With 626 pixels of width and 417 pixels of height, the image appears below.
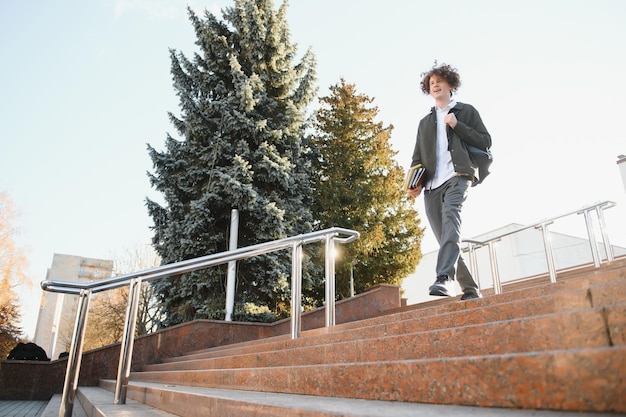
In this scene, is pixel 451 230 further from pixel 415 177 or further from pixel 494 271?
pixel 494 271

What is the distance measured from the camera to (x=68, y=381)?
3.45 meters

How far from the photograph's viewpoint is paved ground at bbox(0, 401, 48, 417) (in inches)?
179

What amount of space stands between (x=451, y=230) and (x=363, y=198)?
366 inches

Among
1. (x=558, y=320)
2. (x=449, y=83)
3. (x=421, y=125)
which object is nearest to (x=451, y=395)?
(x=558, y=320)

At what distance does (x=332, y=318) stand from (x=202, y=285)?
5.86 m

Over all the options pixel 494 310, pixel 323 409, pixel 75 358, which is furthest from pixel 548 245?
pixel 75 358

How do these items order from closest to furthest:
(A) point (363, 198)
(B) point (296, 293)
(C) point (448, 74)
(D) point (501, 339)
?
1. (D) point (501, 339)
2. (C) point (448, 74)
3. (B) point (296, 293)
4. (A) point (363, 198)

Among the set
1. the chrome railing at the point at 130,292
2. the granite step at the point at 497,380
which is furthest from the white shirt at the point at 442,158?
the granite step at the point at 497,380

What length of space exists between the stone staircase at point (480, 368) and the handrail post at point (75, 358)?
0.80m

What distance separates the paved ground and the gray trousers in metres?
4.58

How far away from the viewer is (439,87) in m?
3.93

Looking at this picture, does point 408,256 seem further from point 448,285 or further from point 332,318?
point 448,285

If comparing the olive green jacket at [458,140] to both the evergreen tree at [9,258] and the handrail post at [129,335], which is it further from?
the evergreen tree at [9,258]

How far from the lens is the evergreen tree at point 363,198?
12.3m
